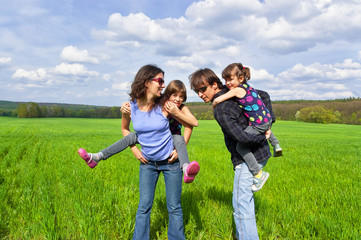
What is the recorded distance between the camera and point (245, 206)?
97.1 inches

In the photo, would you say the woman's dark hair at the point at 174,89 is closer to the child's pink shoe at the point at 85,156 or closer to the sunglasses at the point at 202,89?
the sunglasses at the point at 202,89

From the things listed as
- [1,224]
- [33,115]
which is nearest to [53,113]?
[33,115]

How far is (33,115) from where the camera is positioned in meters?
94.4

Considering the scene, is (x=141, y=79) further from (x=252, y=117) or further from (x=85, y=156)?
(x=252, y=117)

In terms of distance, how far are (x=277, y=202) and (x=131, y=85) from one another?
325 centimetres

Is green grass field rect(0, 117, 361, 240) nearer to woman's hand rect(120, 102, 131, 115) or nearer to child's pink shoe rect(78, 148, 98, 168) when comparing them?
child's pink shoe rect(78, 148, 98, 168)

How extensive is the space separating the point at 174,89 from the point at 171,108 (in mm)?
304

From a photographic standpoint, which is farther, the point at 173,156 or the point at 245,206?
the point at 173,156

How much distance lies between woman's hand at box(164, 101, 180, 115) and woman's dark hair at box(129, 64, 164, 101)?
0.34 meters

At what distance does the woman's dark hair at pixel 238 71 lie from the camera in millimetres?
2677

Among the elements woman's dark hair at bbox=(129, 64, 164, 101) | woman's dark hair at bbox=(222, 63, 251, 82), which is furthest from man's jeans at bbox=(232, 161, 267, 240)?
woman's dark hair at bbox=(129, 64, 164, 101)

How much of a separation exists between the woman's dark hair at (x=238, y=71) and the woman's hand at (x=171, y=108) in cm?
69

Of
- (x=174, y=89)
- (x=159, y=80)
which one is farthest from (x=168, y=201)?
(x=159, y=80)

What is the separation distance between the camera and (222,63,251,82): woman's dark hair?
2677 millimetres
